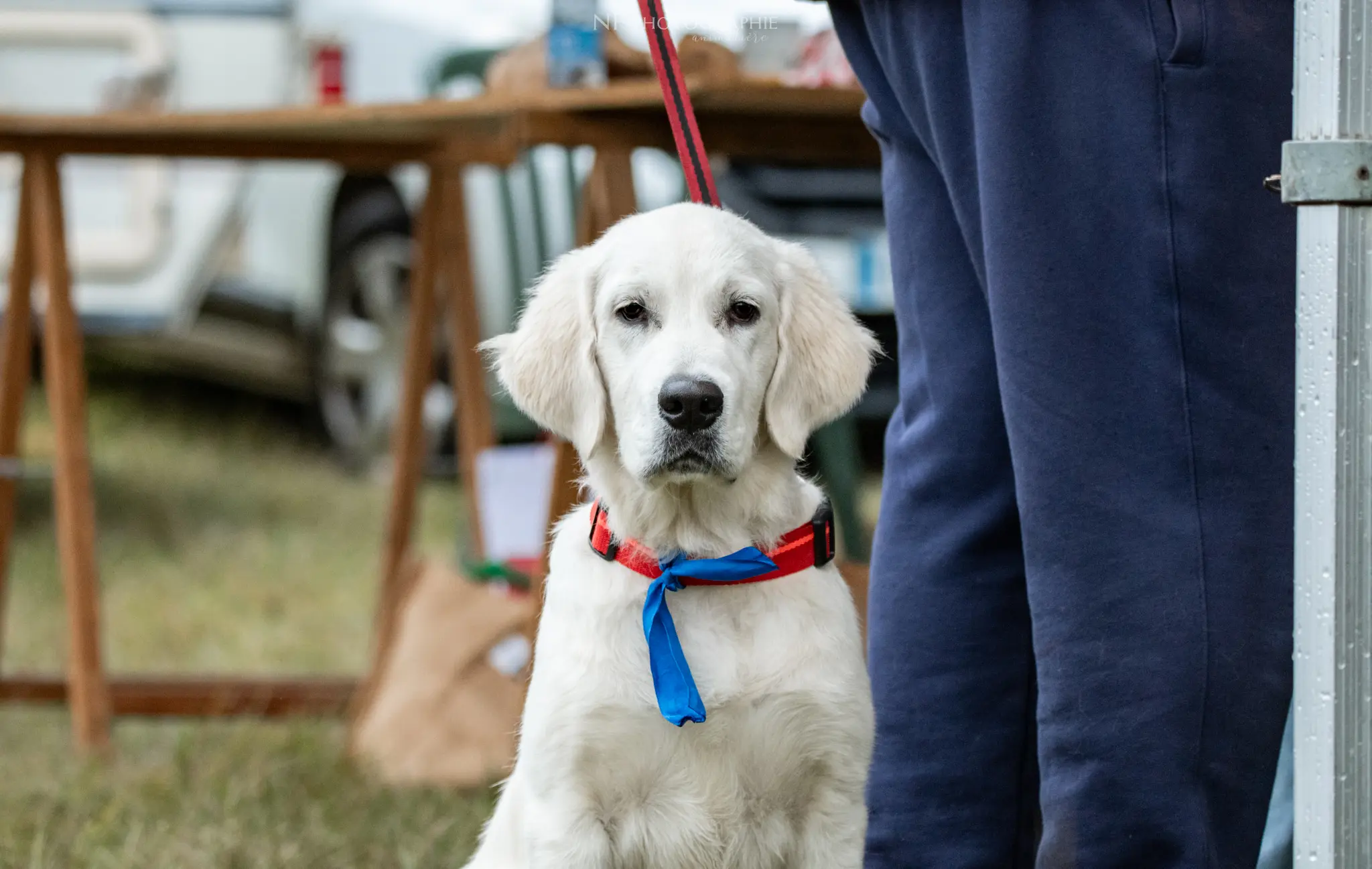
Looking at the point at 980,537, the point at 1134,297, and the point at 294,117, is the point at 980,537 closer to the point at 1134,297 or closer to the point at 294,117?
the point at 1134,297

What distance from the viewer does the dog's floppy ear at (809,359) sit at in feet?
7.09

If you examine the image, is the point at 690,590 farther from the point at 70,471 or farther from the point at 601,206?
the point at 70,471

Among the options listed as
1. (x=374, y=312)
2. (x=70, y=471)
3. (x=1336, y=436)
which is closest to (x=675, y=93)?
(x=1336, y=436)

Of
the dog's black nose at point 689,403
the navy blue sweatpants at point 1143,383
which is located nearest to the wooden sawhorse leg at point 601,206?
the dog's black nose at point 689,403

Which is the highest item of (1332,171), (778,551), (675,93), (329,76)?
(329,76)

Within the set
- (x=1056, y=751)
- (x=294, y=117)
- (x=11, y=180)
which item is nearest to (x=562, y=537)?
(x=1056, y=751)

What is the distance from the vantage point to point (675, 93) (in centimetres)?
213

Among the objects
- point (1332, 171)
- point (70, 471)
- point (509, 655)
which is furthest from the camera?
point (70, 471)

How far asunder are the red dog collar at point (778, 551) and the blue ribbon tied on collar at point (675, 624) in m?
0.02

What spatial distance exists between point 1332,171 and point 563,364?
1071 millimetres

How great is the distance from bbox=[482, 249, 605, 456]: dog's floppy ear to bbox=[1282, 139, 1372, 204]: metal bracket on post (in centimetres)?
99

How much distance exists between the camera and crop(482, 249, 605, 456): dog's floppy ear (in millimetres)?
2178

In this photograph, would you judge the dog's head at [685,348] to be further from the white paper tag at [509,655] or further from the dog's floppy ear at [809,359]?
the white paper tag at [509,655]

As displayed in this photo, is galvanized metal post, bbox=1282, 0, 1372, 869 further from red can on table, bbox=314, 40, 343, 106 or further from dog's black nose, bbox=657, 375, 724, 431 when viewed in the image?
red can on table, bbox=314, 40, 343, 106
